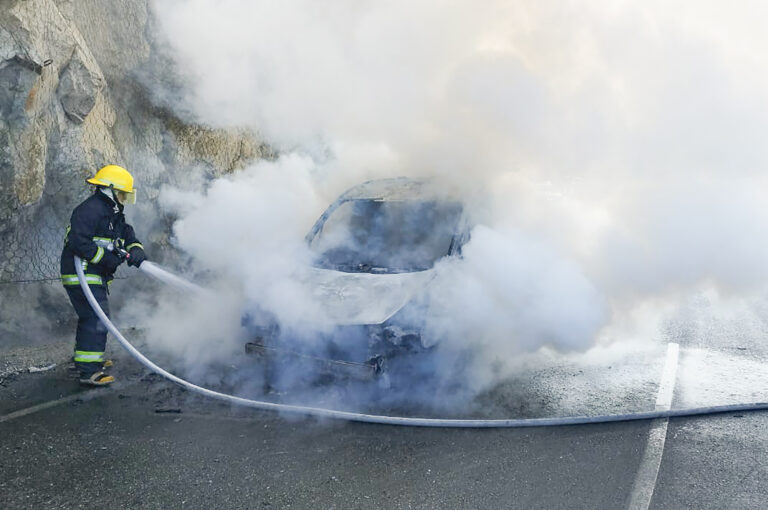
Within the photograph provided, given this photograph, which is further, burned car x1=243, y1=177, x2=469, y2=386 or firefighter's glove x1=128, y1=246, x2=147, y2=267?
firefighter's glove x1=128, y1=246, x2=147, y2=267

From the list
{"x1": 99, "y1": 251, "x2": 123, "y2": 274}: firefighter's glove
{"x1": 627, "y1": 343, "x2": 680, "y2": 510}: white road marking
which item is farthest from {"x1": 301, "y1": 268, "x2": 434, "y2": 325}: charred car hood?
{"x1": 627, "y1": 343, "x2": 680, "y2": 510}: white road marking

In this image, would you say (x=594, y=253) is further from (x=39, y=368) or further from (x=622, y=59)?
(x=39, y=368)

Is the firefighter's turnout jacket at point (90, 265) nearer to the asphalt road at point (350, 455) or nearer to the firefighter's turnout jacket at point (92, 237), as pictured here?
the firefighter's turnout jacket at point (92, 237)

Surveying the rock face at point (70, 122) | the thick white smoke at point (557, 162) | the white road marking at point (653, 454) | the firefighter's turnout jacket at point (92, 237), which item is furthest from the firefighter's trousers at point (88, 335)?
the white road marking at point (653, 454)

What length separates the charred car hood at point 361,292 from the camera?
4699 millimetres

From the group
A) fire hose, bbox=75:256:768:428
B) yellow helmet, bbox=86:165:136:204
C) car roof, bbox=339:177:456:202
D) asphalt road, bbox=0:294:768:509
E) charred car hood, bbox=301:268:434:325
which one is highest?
car roof, bbox=339:177:456:202

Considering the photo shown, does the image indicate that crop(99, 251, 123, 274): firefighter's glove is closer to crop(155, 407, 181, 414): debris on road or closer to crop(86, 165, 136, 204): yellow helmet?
crop(86, 165, 136, 204): yellow helmet

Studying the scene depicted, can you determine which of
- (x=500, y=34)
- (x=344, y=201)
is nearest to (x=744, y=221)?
(x=500, y=34)

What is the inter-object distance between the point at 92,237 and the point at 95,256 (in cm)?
18

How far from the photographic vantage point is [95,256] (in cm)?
518

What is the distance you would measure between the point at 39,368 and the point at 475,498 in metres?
4.27

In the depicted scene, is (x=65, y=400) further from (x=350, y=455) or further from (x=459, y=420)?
(x=459, y=420)

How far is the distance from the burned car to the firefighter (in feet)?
4.59

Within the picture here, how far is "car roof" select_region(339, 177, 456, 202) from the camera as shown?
6238 mm
